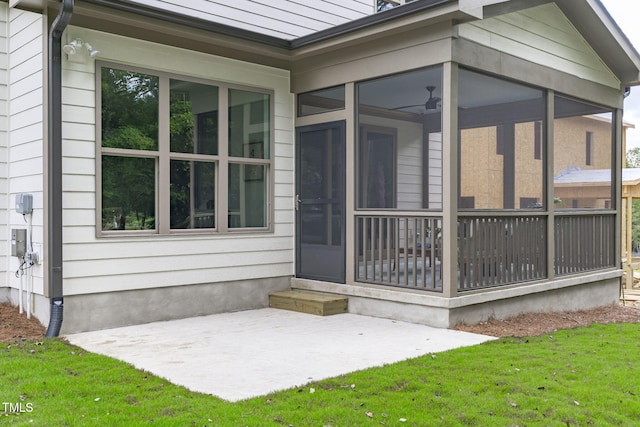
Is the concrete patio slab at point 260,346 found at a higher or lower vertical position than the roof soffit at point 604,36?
lower

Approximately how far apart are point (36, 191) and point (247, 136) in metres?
2.33

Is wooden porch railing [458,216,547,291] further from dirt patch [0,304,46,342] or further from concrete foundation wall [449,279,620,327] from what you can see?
dirt patch [0,304,46,342]

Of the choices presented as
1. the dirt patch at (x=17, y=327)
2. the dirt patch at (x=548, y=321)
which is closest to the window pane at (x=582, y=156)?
the dirt patch at (x=548, y=321)

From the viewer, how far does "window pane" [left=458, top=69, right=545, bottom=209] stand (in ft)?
30.4

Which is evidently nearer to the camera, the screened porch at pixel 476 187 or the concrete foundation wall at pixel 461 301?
the concrete foundation wall at pixel 461 301

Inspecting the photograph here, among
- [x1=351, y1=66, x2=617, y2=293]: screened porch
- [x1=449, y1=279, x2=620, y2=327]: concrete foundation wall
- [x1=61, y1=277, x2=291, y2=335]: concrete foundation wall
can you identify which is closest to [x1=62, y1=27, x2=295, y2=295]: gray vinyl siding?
[x1=61, y1=277, x2=291, y2=335]: concrete foundation wall

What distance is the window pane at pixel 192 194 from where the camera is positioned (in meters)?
6.45

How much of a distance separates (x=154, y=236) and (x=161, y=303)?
2.27 ft

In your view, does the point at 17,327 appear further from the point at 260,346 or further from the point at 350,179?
the point at 350,179

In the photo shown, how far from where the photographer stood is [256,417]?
3332mm

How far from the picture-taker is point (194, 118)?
259 inches

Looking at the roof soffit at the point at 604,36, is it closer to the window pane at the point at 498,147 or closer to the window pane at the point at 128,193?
the window pane at the point at 498,147

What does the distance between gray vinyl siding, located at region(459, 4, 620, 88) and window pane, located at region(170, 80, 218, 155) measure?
8.92 feet

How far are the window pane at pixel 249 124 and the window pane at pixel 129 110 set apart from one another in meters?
0.97
